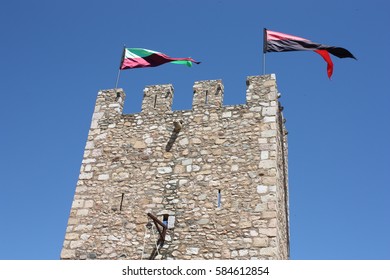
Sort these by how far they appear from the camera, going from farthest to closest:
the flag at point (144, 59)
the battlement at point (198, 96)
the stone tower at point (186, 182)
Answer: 1. the flag at point (144, 59)
2. the battlement at point (198, 96)
3. the stone tower at point (186, 182)

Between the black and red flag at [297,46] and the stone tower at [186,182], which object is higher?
the black and red flag at [297,46]

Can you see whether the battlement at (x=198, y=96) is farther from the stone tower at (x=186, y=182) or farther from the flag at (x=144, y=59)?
the flag at (x=144, y=59)

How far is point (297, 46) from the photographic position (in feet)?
35.9

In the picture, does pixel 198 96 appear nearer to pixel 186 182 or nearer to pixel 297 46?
pixel 186 182

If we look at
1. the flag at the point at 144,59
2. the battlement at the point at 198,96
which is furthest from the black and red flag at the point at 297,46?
the flag at the point at 144,59

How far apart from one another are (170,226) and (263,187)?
2120 mm

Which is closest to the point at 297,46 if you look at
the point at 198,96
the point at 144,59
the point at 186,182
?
the point at 198,96

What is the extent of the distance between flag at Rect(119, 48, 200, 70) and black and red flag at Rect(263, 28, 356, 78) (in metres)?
1.96

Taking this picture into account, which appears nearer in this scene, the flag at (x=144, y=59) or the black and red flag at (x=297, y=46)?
the black and red flag at (x=297, y=46)

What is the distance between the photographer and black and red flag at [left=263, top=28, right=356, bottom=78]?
10844 mm

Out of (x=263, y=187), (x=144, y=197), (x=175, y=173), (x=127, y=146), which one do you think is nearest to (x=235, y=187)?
(x=263, y=187)

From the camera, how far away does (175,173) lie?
10000mm

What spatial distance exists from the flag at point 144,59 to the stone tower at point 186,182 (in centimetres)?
90

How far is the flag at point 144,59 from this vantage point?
38.4 feet
